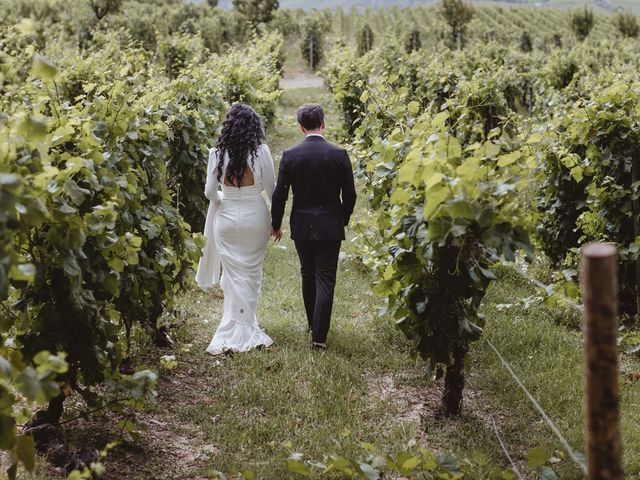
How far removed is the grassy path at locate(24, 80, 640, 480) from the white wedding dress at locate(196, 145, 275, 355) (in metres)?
0.27

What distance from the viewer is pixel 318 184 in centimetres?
593

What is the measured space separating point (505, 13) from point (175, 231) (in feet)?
218

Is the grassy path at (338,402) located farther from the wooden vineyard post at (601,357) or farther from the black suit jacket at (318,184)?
the wooden vineyard post at (601,357)

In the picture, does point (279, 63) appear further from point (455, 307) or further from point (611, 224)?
point (455, 307)

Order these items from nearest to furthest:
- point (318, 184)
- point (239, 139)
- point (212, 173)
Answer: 1. point (318, 184)
2. point (239, 139)
3. point (212, 173)

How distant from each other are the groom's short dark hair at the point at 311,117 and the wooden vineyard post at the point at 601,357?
4.07m

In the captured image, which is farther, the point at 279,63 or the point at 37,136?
the point at 279,63

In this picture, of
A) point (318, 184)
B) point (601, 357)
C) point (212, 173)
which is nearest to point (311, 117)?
point (318, 184)

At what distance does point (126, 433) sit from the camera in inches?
174

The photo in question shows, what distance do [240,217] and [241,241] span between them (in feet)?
0.77

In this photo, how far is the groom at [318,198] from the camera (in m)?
5.93

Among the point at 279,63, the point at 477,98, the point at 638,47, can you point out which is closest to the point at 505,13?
the point at 638,47

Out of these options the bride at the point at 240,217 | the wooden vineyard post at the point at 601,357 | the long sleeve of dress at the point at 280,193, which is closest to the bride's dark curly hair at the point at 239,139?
the bride at the point at 240,217

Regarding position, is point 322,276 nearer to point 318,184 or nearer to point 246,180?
point 318,184
